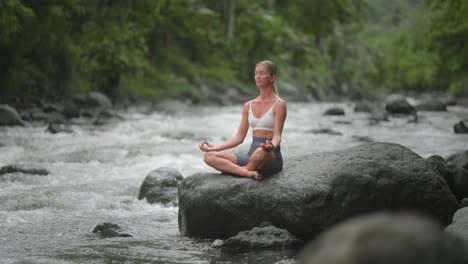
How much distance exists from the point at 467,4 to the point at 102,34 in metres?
14.8

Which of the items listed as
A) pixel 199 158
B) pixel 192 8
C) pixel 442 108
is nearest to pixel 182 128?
pixel 199 158

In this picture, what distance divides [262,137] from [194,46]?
1283 inches

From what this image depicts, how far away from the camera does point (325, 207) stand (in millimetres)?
6246

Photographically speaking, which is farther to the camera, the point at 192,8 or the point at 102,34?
the point at 192,8

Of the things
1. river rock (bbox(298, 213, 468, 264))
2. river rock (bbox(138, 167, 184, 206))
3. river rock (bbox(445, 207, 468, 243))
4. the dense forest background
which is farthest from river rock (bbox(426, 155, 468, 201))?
the dense forest background

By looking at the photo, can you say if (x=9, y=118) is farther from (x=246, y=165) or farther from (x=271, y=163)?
(x=271, y=163)

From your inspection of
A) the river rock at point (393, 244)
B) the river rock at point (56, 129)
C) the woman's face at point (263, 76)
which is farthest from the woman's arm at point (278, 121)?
the river rock at point (56, 129)

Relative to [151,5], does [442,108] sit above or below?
below

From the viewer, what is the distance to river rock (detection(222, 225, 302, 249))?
583cm

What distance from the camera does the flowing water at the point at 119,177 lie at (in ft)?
19.1

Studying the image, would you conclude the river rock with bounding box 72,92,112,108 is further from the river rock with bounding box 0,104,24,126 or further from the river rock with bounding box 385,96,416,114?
the river rock with bounding box 385,96,416,114

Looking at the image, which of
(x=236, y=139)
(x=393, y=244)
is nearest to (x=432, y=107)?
(x=236, y=139)

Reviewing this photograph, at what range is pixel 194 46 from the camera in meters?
38.8

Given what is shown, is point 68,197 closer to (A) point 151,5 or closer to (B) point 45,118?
(B) point 45,118
